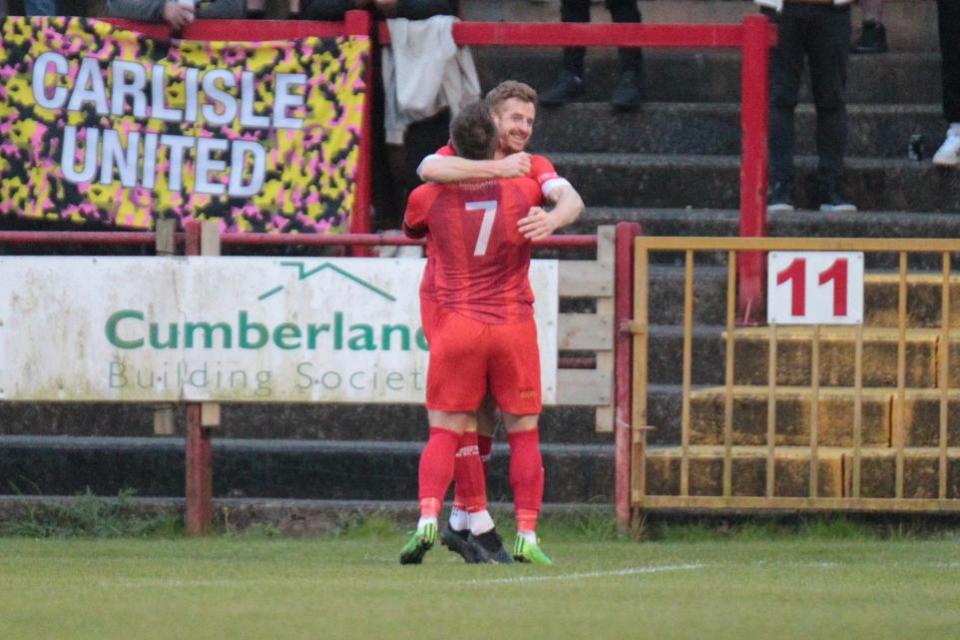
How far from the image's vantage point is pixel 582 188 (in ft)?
43.2

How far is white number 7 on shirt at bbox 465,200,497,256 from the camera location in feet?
27.8

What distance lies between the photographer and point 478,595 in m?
7.09

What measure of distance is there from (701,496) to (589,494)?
2.61ft

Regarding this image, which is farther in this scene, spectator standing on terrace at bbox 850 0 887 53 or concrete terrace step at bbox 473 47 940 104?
spectator standing on terrace at bbox 850 0 887 53

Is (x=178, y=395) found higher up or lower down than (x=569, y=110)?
lower down

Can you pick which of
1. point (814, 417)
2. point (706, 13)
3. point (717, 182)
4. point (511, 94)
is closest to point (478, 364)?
point (511, 94)

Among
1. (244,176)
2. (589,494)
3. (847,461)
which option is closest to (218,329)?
(244,176)

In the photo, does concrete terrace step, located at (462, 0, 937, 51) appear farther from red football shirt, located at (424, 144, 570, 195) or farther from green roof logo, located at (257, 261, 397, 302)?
red football shirt, located at (424, 144, 570, 195)

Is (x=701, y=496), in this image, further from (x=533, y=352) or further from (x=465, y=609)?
(x=465, y=609)

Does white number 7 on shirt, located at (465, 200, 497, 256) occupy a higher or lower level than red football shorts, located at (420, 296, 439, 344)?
higher

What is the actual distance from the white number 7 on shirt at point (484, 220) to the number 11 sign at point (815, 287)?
224 cm

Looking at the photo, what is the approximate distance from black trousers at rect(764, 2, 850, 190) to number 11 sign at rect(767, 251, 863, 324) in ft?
6.60

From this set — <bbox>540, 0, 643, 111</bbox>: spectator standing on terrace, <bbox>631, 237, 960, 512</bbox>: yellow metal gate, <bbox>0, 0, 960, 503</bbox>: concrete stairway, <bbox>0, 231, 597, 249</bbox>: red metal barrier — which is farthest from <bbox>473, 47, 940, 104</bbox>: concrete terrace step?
<bbox>0, 231, 597, 249</bbox>: red metal barrier

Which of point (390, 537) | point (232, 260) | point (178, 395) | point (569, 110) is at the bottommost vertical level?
point (390, 537)
